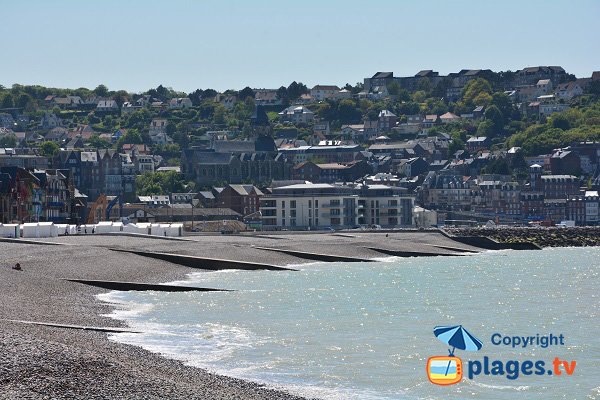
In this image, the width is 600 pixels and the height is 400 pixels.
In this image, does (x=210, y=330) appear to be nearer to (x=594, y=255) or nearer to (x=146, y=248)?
(x=146, y=248)

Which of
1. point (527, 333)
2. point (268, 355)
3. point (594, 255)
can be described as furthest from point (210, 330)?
point (594, 255)

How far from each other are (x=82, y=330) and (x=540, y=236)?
109m

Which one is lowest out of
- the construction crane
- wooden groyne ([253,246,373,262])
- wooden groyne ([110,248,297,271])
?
wooden groyne ([253,246,373,262])

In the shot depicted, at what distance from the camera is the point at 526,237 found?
138750 mm

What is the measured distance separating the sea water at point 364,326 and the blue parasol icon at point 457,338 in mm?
329

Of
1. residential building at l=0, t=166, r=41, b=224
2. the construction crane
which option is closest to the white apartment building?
the construction crane

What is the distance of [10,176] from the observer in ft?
383

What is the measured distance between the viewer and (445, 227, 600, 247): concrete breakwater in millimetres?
136125

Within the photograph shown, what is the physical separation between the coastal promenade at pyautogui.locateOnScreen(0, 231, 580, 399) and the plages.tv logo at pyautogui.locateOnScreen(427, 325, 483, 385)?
4804 millimetres

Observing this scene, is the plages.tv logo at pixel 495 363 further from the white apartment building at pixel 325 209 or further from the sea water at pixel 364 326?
the white apartment building at pixel 325 209

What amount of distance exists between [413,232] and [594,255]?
29.6 metres

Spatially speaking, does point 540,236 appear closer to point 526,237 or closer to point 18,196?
point 526,237

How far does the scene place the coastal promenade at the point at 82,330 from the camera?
1030 inches

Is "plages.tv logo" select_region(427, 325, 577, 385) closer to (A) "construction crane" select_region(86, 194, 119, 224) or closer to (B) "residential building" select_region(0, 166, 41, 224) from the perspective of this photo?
(B) "residential building" select_region(0, 166, 41, 224)
